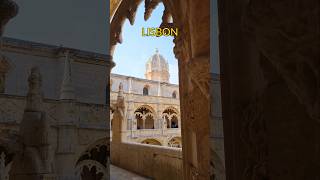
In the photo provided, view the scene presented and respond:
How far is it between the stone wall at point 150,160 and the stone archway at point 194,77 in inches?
74.0

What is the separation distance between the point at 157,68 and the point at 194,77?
34502 mm

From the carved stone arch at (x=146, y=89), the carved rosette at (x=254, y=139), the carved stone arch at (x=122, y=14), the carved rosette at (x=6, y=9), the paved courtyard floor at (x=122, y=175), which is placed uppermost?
the carved stone arch at (x=146, y=89)

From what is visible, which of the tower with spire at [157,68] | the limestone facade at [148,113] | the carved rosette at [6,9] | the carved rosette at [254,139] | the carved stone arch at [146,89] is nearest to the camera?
the carved rosette at [254,139]

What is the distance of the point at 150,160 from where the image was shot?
760 centimetres

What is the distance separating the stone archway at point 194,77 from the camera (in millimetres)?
3990

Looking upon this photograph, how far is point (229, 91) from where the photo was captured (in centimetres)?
144

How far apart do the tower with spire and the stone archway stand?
1329 inches

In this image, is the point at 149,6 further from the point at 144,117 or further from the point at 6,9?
the point at 144,117

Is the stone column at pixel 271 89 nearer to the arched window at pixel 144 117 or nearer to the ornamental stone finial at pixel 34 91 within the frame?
the ornamental stone finial at pixel 34 91

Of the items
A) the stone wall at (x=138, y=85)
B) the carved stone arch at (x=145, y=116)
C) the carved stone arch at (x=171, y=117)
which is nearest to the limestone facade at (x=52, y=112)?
the carved stone arch at (x=145, y=116)

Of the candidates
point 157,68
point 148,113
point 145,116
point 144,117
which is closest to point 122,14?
point 144,117

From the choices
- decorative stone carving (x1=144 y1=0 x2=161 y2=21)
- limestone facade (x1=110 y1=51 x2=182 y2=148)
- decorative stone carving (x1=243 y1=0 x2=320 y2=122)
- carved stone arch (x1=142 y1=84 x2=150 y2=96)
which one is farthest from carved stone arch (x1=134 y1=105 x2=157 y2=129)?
decorative stone carving (x1=243 y1=0 x2=320 y2=122)

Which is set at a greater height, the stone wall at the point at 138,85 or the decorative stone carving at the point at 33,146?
the stone wall at the point at 138,85

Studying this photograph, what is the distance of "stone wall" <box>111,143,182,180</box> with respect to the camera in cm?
633
